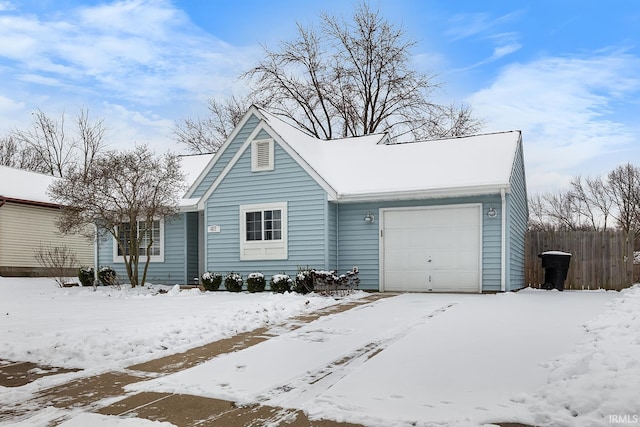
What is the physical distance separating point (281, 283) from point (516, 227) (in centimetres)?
704

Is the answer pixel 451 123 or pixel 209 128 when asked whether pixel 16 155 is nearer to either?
pixel 209 128

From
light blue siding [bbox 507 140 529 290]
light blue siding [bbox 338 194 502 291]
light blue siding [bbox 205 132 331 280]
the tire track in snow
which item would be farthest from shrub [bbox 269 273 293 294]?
the tire track in snow

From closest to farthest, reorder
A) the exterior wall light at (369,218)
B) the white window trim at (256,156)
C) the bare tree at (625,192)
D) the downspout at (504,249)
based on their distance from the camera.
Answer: the downspout at (504,249), the exterior wall light at (369,218), the white window trim at (256,156), the bare tree at (625,192)

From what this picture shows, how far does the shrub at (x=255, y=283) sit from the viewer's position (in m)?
14.1

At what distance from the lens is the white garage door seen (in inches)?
523

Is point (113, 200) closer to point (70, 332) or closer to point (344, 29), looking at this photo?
point (70, 332)

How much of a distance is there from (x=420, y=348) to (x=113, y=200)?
11.6 meters

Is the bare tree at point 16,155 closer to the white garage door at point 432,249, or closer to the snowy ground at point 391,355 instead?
the snowy ground at point 391,355

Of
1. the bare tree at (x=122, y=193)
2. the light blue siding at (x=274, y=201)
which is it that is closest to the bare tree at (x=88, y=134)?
the bare tree at (x=122, y=193)

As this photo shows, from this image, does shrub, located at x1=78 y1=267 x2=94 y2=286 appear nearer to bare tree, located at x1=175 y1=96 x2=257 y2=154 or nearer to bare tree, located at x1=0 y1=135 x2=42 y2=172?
bare tree, located at x1=175 y1=96 x2=257 y2=154

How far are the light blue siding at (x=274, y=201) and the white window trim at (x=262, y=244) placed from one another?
0.13 meters

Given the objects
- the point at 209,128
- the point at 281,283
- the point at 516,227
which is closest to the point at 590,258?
the point at 516,227

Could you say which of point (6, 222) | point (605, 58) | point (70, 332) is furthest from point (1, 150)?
point (605, 58)

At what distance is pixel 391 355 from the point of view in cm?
605
